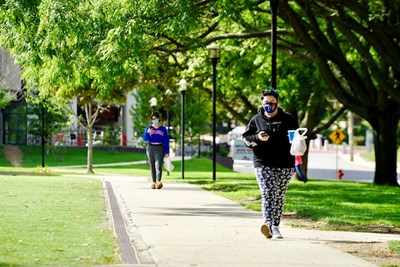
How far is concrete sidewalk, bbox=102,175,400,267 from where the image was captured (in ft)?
34.3

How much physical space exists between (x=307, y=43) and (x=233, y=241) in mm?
14263

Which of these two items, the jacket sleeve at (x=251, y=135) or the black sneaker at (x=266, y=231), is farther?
the jacket sleeve at (x=251, y=135)

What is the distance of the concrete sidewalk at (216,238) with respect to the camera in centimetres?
1047

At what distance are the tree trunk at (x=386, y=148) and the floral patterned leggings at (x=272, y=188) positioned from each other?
18.9m

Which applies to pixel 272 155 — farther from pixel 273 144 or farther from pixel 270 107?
pixel 270 107

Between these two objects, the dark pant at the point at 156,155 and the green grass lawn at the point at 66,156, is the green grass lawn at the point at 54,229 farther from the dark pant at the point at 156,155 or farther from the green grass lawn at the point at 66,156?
the green grass lawn at the point at 66,156

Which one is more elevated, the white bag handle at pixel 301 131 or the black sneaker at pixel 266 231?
the white bag handle at pixel 301 131

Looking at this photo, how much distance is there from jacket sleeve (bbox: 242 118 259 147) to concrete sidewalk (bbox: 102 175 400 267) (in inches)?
48.4

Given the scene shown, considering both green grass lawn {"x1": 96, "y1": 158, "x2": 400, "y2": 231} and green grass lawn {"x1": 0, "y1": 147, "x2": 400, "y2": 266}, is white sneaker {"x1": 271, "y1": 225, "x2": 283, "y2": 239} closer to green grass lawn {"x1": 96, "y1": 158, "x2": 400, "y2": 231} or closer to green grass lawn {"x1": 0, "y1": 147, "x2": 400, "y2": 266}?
green grass lawn {"x1": 0, "y1": 147, "x2": 400, "y2": 266}

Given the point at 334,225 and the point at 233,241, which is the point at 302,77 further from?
the point at 233,241

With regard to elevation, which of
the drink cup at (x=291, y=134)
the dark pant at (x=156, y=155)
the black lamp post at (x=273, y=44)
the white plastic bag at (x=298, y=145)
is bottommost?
the dark pant at (x=156, y=155)

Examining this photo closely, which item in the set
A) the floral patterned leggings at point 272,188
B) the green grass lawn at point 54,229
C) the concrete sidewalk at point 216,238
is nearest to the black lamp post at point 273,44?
the concrete sidewalk at point 216,238

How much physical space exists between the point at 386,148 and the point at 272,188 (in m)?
Result: 19.5

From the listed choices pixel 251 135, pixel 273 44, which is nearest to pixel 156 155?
pixel 273 44
